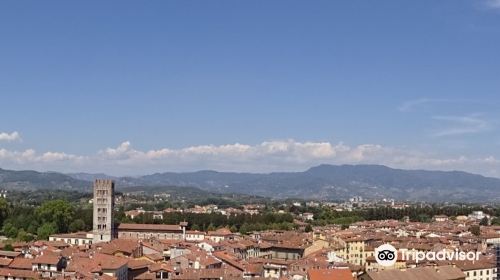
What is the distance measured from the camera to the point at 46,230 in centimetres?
7738

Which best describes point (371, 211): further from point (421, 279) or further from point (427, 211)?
point (421, 279)

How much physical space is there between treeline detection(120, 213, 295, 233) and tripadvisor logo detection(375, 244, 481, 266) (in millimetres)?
32742

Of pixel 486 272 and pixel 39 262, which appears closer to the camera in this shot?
pixel 39 262

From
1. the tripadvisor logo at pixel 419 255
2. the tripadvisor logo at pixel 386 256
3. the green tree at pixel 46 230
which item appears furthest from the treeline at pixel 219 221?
the tripadvisor logo at pixel 386 256

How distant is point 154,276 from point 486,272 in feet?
75.3

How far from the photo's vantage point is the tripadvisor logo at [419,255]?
54344 millimetres

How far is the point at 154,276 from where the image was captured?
44250 mm

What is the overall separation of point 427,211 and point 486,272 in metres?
78.4

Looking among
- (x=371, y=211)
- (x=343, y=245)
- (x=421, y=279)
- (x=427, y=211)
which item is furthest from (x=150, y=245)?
(x=427, y=211)

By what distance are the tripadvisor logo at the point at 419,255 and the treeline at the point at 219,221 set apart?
32.7 m

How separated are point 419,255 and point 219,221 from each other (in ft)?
131

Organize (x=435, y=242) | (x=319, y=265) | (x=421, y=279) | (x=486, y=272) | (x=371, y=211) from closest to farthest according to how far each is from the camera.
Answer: (x=421, y=279), (x=319, y=265), (x=486, y=272), (x=435, y=242), (x=371, y=211)

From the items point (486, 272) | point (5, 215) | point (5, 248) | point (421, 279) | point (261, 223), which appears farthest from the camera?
point (261, 223)

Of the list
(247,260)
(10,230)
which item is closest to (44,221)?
(10,230)
